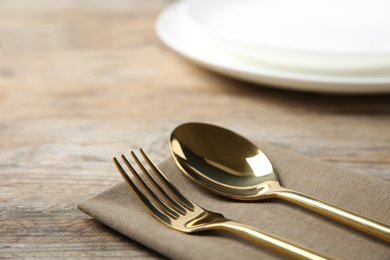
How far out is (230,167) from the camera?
50 cm

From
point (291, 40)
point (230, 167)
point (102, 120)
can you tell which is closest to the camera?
point (230, 167)

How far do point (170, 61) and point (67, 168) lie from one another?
371 mm

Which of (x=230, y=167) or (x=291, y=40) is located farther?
(x=291, y=40)

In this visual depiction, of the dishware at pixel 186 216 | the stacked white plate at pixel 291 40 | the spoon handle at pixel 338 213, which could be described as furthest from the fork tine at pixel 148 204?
the stacked white plate at pixel 291 40

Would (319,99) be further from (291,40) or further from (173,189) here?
(173,189)

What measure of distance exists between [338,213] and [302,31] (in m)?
0.46

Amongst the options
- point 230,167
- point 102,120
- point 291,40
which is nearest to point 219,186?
point 230,167

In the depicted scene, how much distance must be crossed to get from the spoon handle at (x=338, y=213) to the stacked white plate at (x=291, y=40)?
26cm

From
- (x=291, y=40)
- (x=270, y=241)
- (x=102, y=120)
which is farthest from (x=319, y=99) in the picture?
(x=270, y=241)

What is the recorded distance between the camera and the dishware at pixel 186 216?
0.39 meters

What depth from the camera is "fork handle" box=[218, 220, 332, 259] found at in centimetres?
38

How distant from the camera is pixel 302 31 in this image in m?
0.84

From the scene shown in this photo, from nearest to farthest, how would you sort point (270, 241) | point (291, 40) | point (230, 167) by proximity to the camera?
point (270, 241) < point (230, 167) < point (291, 40)

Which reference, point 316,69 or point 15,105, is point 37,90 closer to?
point 15,105
